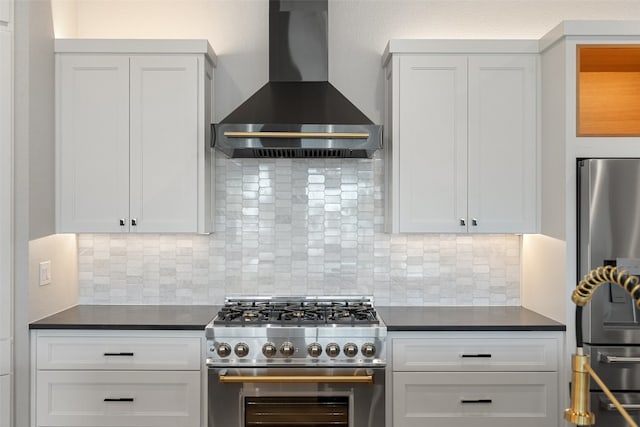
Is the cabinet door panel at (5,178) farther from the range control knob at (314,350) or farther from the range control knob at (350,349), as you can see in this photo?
the range control knob at (350,349)

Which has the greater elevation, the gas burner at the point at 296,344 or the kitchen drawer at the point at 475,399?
the gas burner at the point at 296,344

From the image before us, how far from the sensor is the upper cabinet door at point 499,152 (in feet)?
10.2

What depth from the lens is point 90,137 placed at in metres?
3.09

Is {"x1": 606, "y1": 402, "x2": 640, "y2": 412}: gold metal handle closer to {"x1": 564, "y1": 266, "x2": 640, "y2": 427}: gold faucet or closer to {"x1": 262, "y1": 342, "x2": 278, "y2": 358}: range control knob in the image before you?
{"x1": 262, "y1": 342, "x2": 278, "y2": 358}: range control knob

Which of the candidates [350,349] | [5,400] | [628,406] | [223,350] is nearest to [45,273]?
[5,400]

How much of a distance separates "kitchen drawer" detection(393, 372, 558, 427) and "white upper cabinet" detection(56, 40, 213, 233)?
58.2 inches

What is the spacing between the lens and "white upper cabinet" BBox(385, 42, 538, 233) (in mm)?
3096

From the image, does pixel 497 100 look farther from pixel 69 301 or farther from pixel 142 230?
pixel 69 301

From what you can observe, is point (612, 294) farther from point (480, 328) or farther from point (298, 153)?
point (298, 153)

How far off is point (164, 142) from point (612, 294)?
237cm

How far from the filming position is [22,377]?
2.82 metres

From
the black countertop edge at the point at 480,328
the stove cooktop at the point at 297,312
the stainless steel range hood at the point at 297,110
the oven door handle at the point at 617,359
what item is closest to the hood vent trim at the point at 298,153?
the stainless steel range hood at the point at 297,110

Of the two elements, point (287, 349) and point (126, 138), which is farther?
point (126, 138)

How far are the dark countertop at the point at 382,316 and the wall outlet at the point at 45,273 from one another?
0.63 ft
